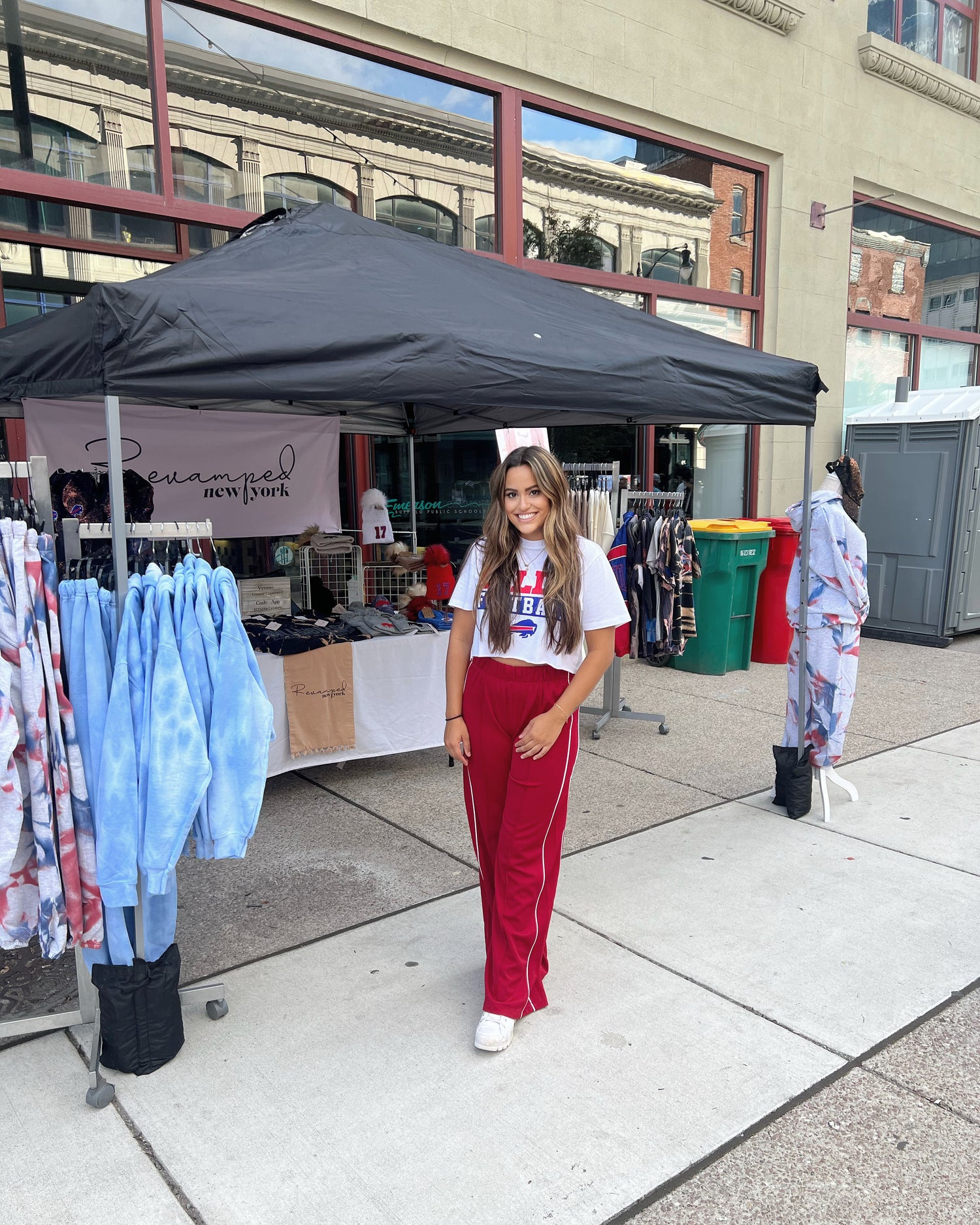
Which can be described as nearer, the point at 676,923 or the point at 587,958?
the point at 587,958

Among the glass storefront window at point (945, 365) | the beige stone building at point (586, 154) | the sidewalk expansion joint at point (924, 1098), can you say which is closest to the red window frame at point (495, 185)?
the beige stone building at point (586, 154)

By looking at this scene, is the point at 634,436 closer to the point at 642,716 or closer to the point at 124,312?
the point at 642,716

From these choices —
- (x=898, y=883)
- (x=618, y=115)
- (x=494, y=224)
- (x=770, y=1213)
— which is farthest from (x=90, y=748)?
(x=618, y=115)

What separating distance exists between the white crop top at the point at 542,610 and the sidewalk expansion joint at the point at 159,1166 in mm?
1570

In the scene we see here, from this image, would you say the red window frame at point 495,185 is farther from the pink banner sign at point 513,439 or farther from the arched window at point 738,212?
the pink banner sign at point 513,439

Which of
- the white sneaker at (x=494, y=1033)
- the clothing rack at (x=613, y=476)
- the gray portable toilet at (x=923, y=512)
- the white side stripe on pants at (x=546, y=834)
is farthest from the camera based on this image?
the gray portable toilet at (x=923, y=512)

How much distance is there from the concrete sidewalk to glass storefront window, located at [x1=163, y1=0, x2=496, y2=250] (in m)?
4.67

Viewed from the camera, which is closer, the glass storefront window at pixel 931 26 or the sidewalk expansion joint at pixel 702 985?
the sidewalk expansion joint at pixel 702 985

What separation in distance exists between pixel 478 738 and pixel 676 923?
4.26 feet

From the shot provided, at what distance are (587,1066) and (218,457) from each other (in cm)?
436

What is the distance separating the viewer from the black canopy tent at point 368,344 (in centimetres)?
261

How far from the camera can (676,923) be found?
3479mm

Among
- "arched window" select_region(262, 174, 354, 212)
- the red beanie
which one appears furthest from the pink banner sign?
"arched window" select_region(262, 174, 354, 212)

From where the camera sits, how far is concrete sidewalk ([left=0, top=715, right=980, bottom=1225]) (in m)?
2.18
